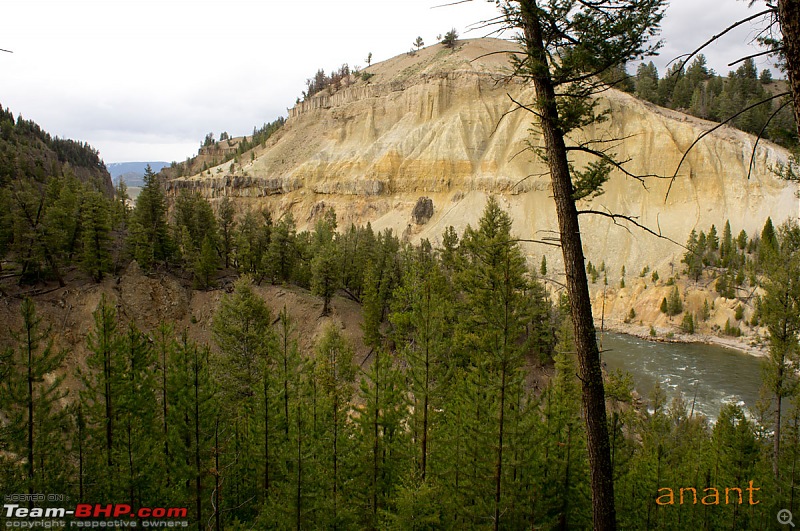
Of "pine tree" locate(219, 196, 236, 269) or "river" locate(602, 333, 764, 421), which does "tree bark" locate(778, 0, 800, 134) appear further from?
"pine tree" locate(219, 196, 236, 269)

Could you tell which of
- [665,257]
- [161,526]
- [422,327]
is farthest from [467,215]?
[161,526]

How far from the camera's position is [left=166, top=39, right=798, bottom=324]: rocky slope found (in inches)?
2680

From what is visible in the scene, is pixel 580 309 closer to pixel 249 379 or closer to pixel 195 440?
pixel 195 440

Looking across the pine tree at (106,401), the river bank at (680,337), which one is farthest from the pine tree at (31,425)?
the river bank at (680,337)

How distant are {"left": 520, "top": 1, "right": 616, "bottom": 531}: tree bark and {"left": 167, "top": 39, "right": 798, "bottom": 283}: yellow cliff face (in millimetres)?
51288

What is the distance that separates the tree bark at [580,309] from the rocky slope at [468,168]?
173 ft

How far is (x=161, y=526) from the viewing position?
11.1m

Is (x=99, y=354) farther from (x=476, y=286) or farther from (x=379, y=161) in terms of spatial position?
(x=379, y=161)

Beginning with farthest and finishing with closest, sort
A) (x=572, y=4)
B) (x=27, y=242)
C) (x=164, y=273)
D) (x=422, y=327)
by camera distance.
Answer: (x=164, y=273), (x=27, y=242), (x=422, y=327), (x=572, y=4)

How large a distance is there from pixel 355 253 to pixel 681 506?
118ft

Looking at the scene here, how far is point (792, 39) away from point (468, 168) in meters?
83.2

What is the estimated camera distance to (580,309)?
5793 mm

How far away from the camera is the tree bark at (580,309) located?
18.8 ft

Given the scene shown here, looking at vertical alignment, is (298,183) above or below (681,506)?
above
